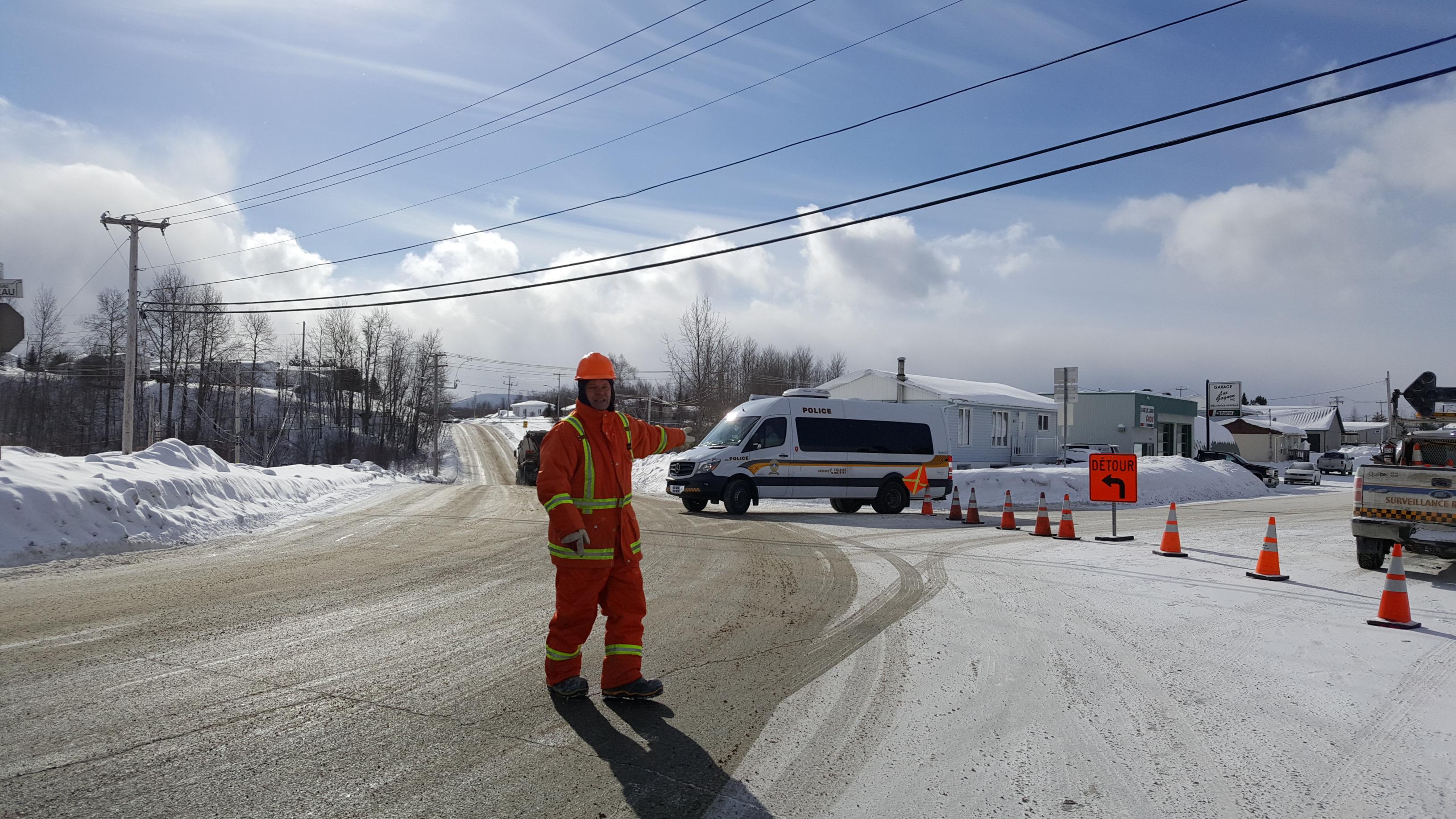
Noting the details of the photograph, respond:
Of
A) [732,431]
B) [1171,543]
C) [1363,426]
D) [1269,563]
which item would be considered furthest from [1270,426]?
[1269,563]

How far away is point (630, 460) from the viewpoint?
5.34 m

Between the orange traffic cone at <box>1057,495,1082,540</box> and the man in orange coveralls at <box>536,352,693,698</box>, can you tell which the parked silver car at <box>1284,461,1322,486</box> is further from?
the man in orange coveralls at <box>536,352,693,698</box>

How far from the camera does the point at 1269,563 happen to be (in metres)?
10.1

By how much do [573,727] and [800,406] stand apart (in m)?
15.5

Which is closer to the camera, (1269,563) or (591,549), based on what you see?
(591,549)

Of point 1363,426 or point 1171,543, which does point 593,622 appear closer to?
point 1171,543

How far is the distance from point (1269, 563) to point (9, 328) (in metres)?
16.9

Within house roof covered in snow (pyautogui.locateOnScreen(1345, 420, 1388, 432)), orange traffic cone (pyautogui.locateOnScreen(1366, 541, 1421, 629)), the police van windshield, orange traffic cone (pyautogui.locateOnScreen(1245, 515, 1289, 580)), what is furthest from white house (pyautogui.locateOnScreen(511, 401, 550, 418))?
orange traffic cone (pyautogui.locateOnScreen(1366, 541, 1421, 629))

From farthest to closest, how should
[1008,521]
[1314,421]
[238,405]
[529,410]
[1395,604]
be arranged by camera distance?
[529,410] < [1314,421] < [238,405] < [1008,521] < [1395,604]

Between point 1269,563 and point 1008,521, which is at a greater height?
point 1269,563

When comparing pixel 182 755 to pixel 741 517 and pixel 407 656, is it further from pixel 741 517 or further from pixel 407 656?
pixel 741 517

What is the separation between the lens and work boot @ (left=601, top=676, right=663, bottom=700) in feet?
15.8

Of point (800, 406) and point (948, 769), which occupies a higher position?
point (800, 406)

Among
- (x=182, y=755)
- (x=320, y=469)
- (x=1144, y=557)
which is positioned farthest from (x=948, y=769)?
(x=320, y=469)
